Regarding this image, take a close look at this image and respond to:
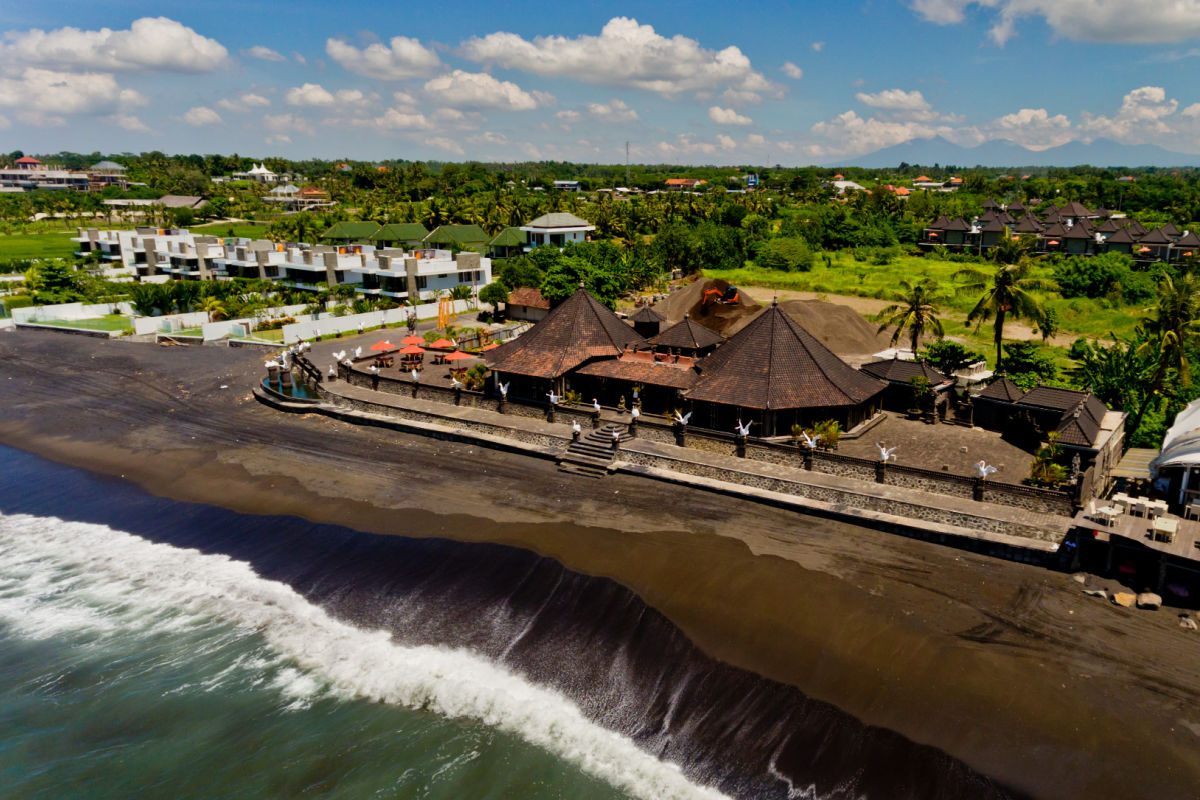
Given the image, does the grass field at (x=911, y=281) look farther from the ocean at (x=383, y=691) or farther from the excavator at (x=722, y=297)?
the ocean at (x=383, y=691)

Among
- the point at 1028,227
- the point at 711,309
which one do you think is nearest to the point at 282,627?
the point at 711,309

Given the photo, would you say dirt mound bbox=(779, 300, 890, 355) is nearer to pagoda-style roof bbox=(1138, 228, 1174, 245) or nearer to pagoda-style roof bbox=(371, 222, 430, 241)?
pagoda-style roof bbox=(371, 222, 430, 241)

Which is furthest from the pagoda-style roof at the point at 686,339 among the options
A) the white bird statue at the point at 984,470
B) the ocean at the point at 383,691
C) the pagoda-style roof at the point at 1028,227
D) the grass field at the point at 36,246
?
the grass field at the point at 36,246

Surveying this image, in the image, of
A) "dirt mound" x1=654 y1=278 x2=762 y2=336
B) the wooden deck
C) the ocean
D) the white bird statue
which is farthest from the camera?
"dirt mound" x1=654 y1=278 x2=762 y2=336

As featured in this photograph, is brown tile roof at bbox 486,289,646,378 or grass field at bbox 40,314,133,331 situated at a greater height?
brown tile roof at bbox 486,289,646,378

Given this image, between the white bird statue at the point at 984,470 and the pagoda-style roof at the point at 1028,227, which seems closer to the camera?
the white bird statue at the point at 984,470

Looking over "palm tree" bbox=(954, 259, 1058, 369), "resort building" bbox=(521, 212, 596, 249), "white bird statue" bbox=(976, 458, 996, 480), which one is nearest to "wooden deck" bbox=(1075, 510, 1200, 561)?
"white bird statue" bbox=(976, 458, 996, 480)
